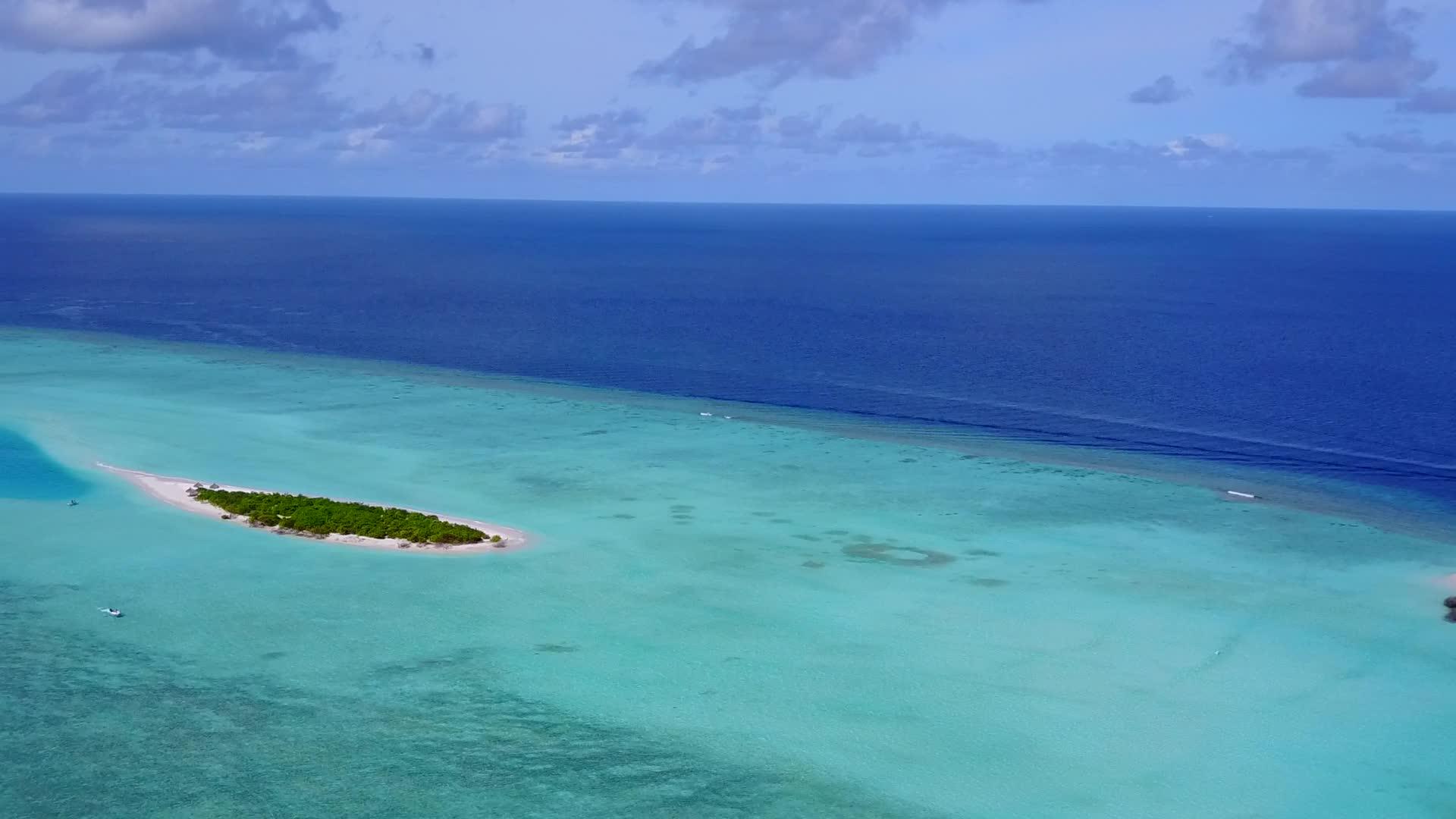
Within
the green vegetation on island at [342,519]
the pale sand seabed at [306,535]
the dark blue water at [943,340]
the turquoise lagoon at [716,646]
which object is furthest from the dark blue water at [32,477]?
the dark blue water at [943,340]

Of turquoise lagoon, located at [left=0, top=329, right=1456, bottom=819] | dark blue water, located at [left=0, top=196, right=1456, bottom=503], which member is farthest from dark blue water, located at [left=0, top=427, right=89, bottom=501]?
dark blue water, located at [left=0, top=196, right=1456, bottom=503]

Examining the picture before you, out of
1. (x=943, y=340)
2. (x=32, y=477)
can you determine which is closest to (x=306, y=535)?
(x=32, y=477)

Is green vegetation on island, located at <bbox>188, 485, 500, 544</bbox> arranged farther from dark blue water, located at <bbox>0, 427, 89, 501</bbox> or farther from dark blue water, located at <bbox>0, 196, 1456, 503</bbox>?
dark blue water, located at <bbox>0, 196, 1456, 503</bbox>

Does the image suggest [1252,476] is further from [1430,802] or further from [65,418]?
[65,418]

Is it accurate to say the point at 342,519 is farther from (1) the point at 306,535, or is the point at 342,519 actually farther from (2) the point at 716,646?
(2) the point at 716,646

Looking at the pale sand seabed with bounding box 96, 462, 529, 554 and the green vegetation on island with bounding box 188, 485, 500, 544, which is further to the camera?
the green vegetation on island with bounding box 188, 485, 500, 544

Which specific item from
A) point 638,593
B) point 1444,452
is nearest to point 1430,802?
point 638,593

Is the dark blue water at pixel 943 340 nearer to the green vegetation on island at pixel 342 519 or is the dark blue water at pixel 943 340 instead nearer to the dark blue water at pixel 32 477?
the dark blue water at pixel 32 477
